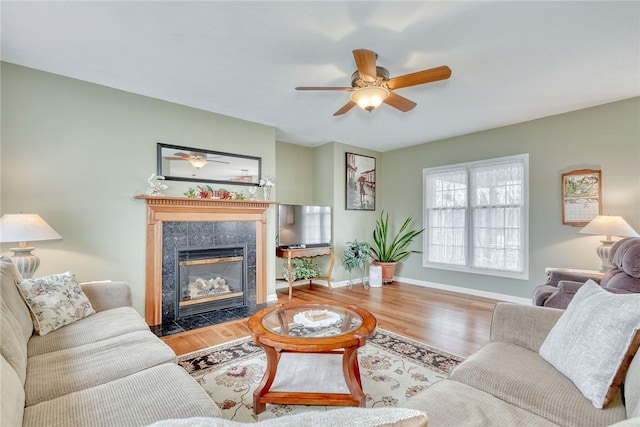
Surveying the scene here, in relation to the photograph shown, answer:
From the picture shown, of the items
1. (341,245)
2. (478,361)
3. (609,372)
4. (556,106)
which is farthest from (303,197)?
(609,372)

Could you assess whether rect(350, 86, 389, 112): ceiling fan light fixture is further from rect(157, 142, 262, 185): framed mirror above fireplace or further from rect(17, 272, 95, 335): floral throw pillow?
rect(17, 272, 95, 335): floral throw pillow

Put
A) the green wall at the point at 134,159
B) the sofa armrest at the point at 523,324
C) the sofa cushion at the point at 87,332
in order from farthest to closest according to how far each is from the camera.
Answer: the green wall at the point at 134,159, the sofa cushion at the point at 87,332, the sofa armrest at the point at 523,324

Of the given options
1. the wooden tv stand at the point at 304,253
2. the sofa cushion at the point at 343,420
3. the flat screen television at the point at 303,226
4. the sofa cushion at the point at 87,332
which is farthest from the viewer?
the flat screen television at the point at 303,226

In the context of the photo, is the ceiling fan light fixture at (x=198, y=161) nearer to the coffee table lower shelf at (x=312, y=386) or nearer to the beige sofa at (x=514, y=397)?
the coffee table lower shelf at (x=312, y=386)

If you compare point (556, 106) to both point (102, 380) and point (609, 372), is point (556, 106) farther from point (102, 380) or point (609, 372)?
point (102, 380)

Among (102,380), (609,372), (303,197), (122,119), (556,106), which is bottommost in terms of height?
(102,380)

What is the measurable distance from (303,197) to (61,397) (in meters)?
4.58

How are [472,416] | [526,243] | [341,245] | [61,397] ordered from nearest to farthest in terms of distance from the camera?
[472,416] → [61,397] → [526,243] → [341,245]

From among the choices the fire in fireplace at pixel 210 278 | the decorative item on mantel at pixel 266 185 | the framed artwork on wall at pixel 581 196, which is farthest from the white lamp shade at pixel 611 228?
the fire in fireplace at pixel 210 278

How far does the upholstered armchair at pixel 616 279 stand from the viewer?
2.10 metres

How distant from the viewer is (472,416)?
111 centimetres

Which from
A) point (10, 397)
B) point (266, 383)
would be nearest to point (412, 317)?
point (266, 383)

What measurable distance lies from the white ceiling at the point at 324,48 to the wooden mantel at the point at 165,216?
3.97 feet

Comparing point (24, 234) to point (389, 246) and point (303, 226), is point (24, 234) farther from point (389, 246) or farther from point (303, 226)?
point (389, 246)
